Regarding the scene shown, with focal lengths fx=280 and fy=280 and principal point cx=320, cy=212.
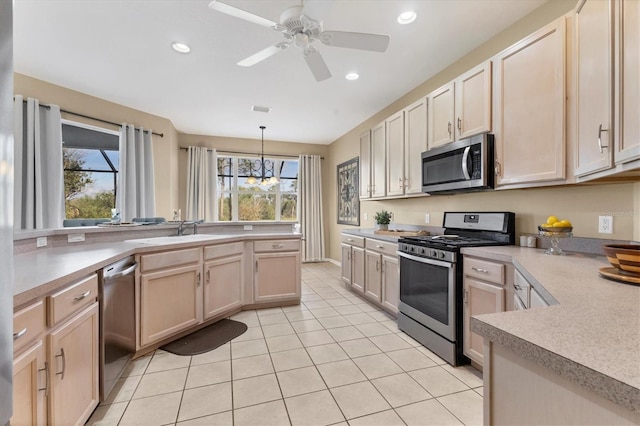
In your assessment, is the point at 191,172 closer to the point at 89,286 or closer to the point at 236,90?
the point at 236,90

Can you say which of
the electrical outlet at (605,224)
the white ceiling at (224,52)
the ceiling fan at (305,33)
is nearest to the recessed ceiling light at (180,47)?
the white ceiling at (224,52)

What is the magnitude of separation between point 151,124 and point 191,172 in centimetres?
119

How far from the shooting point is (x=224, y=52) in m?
2.81

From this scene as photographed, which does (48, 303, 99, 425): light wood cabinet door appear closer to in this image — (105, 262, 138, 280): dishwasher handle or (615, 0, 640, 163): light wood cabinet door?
(105, 262, 138, 280): dishwasher handle

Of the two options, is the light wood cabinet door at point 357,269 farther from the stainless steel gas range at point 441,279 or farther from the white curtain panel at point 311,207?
the white curtain panel at point 311,207

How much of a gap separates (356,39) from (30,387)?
Answer: 2519 mm

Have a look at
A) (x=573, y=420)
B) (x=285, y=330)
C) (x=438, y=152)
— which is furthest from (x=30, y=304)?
(x=438, y=152)

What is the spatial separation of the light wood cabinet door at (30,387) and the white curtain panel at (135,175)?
359cm

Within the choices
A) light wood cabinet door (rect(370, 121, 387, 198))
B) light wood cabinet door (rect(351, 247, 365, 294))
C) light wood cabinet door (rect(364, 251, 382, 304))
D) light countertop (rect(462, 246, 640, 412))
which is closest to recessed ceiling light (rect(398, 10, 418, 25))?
light wood cabinet door (rect(370, 121, 387, 198))

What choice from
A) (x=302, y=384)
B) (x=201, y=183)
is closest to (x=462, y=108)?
(x=302, y=384)

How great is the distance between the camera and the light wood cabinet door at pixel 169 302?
2.25 m

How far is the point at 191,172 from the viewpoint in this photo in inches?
221

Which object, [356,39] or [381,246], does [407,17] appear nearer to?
[356,39]

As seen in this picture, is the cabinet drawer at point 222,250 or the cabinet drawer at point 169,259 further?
the cabinet drawer at point 222,250
